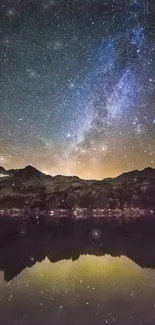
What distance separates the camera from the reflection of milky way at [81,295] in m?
14.5

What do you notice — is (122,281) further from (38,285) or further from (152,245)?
(152,245)

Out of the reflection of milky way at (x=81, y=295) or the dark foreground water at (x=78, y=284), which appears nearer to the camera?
the reflection of milky way at (x=81, y=295)

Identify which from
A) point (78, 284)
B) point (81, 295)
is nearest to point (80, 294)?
point (81, 295)

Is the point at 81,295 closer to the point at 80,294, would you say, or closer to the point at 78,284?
the point at 80,294

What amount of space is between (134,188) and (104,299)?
185 m

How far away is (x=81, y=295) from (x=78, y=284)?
277cm

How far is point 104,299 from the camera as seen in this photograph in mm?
16906

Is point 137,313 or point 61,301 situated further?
point 61,301

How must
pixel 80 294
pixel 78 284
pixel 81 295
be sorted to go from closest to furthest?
1. pixel 81 295
2. pixel 80 294
3. pixel 78 284

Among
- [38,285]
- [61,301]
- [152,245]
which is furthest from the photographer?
[152,245]

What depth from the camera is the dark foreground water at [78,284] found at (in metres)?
14.7

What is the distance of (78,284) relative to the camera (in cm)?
2042

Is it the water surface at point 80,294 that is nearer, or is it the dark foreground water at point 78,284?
the water surface at point 80,294

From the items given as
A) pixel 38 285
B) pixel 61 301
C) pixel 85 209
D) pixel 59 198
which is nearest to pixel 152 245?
pixel 38 285
